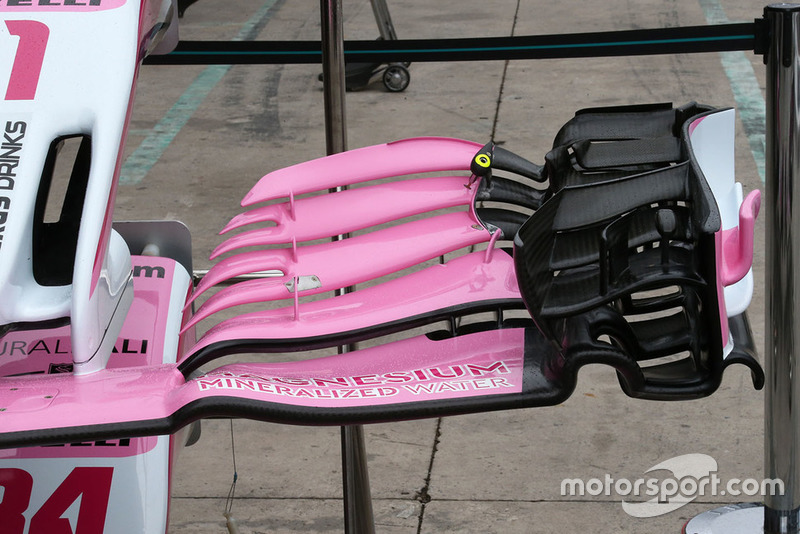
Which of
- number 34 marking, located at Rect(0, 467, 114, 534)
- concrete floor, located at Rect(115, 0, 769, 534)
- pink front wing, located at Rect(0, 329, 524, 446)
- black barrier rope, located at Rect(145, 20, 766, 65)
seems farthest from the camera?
concrete floor, located at Rect(115, 0, 769, 534)

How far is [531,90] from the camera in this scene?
5699 millimetres

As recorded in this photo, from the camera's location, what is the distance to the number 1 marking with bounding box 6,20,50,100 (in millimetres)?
1411

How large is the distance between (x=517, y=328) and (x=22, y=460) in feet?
2.20

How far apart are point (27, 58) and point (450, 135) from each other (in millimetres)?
3572

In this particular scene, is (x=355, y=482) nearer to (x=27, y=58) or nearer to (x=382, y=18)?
(x=27, y=58)

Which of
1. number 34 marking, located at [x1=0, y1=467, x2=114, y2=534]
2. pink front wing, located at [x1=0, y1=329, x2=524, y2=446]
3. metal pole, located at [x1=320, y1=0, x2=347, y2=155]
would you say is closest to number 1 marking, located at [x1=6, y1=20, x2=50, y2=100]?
pink front wing, located at [x1=0, y1=329, x2=524, y2=446]

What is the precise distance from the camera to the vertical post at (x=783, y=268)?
139cm

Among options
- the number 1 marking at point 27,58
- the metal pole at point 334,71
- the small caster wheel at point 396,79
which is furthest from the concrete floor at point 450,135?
the number 1 marking at point 27,58

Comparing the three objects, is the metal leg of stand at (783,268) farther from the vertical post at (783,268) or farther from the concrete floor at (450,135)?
the concrete floor at (450,135)

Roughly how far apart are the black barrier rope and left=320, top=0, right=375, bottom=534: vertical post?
35cm

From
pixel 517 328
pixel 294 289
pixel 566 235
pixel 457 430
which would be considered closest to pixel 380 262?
pixel 294 289

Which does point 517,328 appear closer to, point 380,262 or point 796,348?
point 380,262

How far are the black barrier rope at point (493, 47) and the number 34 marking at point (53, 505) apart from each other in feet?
4.01

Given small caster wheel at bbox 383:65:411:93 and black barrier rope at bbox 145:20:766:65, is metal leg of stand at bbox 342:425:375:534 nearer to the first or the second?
black barrier rope at bbox 145:20:766:65
